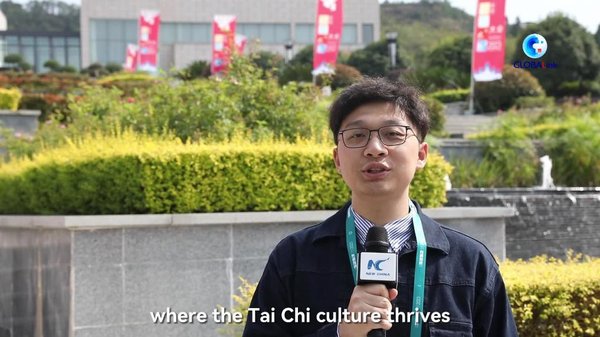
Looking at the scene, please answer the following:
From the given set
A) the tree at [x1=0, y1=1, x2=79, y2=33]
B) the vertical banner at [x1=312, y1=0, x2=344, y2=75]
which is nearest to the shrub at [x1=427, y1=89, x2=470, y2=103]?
the vertical banner at [x1=312, y1=0, x2=344, y2=75]

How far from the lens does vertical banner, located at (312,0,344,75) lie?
95.9 ft

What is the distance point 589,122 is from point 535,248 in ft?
28.9

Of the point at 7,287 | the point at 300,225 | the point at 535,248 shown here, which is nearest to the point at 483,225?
the point at 300,225

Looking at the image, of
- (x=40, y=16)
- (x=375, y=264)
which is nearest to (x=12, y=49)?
(x=40, y=16)

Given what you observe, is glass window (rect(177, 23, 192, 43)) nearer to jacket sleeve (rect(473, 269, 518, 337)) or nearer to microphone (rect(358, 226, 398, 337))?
jacket sleeve (rect(473, 269, 518, 337))

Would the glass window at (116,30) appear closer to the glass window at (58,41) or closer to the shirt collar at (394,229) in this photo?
the glass window at (58,41)

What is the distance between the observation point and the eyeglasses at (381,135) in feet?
9.05

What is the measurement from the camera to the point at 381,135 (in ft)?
9.05

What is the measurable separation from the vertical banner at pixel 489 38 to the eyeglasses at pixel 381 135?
65.0 feet

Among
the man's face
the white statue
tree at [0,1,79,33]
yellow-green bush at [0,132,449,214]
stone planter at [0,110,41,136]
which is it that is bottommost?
the white statue

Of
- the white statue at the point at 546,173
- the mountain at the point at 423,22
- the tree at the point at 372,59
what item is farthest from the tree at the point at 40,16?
the white statue at the point at 546,173

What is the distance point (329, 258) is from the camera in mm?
2736

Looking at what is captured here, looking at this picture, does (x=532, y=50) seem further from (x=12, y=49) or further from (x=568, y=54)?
Result: (x=12, y=49)

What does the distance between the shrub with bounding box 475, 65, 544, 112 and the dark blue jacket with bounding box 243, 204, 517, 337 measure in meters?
33.9
